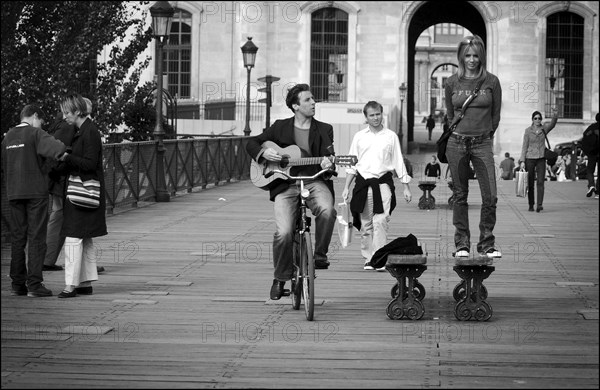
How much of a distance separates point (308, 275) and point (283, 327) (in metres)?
0.44

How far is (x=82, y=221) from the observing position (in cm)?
1157

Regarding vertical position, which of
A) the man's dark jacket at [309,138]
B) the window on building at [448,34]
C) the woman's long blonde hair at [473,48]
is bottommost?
the man's dark jacket at [309,138]

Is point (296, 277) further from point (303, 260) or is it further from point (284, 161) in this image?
point (284, 161)

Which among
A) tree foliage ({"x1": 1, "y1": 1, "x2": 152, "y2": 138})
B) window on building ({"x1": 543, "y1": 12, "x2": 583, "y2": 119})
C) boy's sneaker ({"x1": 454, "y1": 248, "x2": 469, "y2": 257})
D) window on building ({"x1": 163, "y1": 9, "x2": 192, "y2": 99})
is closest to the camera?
boy's sneaker ({"x1": 454, "y1": 248, "x2": 469, "y2": 257})

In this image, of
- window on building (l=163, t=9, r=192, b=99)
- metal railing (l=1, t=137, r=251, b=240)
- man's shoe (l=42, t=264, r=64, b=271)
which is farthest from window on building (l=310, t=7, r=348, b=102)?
man's shoe (l=42, t=264, r=64, b=271)

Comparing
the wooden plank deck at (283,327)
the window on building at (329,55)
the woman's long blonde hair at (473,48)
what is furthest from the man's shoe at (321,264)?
the window on building at (329,55)

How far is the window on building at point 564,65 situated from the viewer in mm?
54031

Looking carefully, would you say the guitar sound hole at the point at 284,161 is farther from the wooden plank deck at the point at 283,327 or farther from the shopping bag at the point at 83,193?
the shopping bag at the point at 83,193

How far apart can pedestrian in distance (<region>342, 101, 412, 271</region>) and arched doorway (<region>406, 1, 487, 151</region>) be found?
41.5 m

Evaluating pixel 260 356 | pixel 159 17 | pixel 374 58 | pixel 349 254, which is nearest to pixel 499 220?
pixel 349 254

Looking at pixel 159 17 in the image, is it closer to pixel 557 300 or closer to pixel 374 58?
pixel 557 300

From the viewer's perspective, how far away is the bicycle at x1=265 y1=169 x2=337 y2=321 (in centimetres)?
1005

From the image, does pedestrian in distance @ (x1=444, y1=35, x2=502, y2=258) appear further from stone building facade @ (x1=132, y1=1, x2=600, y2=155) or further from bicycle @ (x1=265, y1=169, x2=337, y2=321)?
stone building facade @ (x1=132, y1=1, x2=600, y2=155)

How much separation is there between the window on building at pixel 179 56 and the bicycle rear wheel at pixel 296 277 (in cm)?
4932
